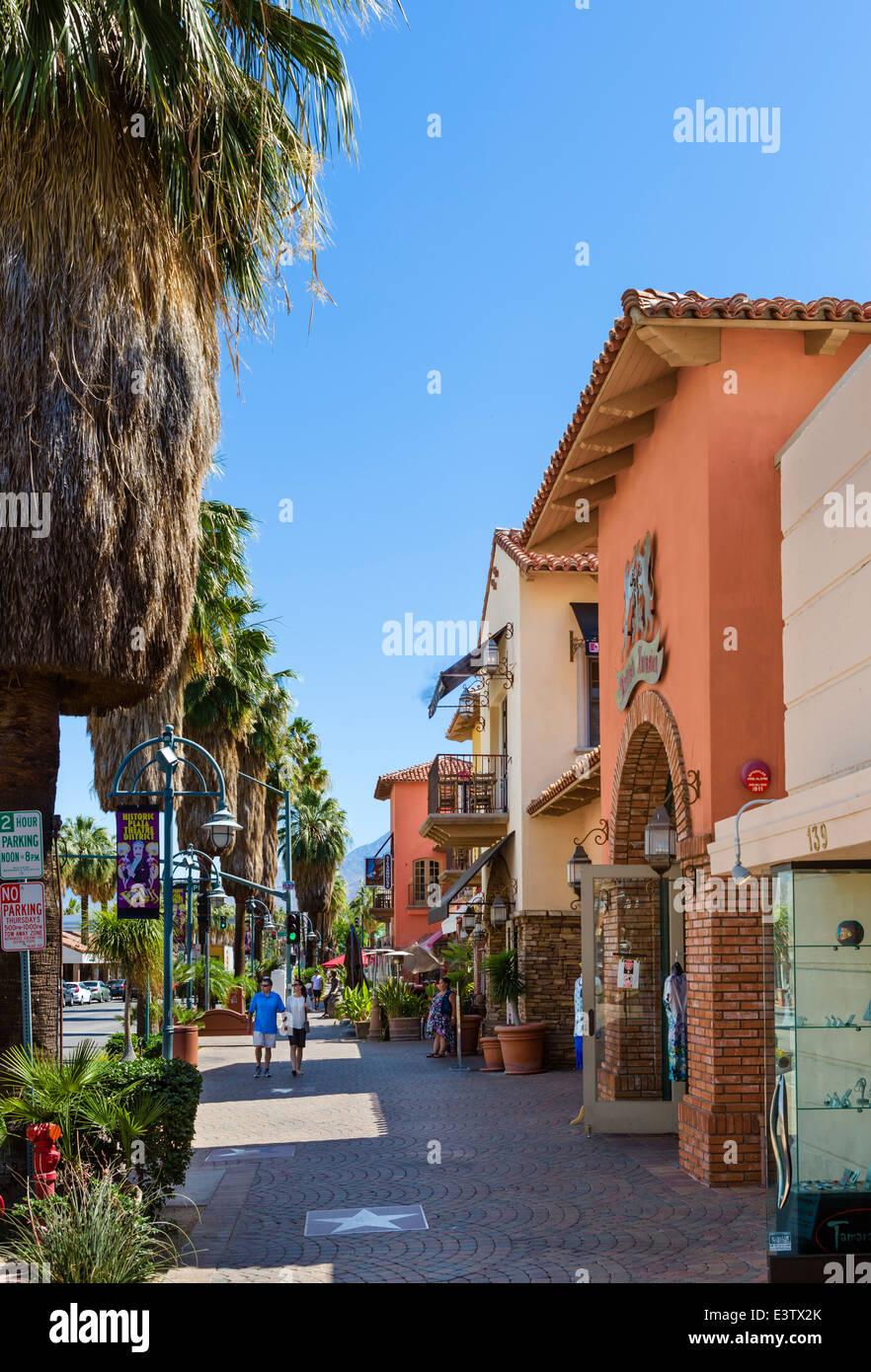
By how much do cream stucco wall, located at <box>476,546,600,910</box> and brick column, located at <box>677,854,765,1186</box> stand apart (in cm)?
1226

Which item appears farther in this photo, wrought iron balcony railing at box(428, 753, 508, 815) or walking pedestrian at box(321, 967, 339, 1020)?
walking pedestrian at box(321, 967, 339, 1020)

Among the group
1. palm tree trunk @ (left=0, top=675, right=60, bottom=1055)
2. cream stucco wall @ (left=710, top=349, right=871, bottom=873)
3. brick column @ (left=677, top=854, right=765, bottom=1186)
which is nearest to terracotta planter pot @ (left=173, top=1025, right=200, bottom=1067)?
palm tree trunk @ (left=0, top=675, right=60, bottom=1055)

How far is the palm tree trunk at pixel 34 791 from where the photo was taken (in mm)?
9461

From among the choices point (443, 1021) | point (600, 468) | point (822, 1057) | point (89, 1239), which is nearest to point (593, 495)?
point (600, 468)

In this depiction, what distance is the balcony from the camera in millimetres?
26859

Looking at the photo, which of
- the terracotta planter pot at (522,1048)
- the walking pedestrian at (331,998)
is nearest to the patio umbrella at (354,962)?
the walking pedestrian at (331,998)

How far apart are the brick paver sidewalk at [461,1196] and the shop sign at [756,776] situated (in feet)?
10.8

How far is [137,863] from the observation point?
42.6ft

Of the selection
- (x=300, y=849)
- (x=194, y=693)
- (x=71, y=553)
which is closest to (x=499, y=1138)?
(x=71, y=553)

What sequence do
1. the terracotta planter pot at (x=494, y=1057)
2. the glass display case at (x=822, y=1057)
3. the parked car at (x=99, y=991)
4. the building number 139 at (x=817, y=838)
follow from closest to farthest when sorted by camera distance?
the building number 139 at (x=817, y=838), the glass display case at (x=822, y=1057), the terracotta planter pot at (x=494, y=1057), the parked car at (x=99, y=991)

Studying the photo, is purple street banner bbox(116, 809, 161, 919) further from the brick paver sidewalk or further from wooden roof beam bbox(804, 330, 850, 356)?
wooden roof beam bbox(804, 330, 850, 356)

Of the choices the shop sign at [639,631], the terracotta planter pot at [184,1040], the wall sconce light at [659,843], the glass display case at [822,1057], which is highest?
the shop sign at [639,631]

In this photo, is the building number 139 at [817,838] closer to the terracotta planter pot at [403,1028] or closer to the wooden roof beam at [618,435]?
the wooden roof beam at [618,435]

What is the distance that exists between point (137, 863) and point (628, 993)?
18.4ft
